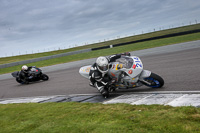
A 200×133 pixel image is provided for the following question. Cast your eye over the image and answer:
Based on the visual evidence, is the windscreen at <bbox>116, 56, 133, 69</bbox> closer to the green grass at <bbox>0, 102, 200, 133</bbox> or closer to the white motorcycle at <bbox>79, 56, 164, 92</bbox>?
the white motorcycle at <bbox>79, 56, 164, 92</bbox>

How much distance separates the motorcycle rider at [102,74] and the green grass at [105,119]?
1166 mm

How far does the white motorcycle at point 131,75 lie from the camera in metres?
7.21

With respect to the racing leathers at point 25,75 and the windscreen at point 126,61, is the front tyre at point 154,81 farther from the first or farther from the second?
the racing leathers at point 25,75

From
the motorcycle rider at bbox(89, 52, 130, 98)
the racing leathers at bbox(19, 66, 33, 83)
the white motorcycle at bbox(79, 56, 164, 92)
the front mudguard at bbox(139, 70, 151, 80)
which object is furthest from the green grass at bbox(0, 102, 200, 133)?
the racing leathers at bbox(19, 66, 33, 83)

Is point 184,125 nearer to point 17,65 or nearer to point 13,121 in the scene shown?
point 13,121

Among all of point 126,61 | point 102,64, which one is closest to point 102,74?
point 102,64

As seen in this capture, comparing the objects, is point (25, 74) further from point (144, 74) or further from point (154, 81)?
point (154, 81)

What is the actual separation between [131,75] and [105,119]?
2641 millimetres

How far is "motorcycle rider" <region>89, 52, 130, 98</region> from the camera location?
289 inches

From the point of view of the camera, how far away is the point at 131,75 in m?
7.23

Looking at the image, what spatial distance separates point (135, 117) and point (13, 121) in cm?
338

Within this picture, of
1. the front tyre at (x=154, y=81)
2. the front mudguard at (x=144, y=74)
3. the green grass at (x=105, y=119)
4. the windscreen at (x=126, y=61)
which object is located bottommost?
the green grass at (x=105, y=119)

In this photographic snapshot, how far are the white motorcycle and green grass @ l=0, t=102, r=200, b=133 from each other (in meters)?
1.54

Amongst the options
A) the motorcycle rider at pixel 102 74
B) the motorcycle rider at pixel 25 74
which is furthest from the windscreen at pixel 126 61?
the motorcycle rider at pixel 25 74
